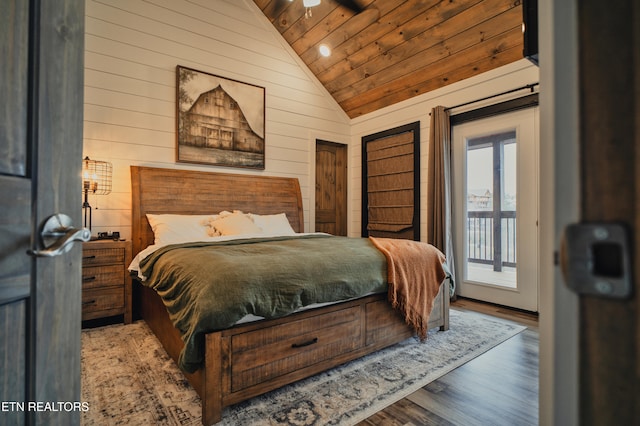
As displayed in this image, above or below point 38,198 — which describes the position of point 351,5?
above

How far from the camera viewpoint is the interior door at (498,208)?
338 centimetres

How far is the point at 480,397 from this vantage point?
6.11 feet

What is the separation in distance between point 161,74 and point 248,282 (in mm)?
3099

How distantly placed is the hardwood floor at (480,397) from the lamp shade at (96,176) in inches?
119

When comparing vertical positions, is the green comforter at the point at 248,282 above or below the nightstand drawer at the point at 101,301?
above

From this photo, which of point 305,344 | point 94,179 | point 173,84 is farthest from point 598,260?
point 173,84

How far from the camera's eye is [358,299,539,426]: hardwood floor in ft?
5.46

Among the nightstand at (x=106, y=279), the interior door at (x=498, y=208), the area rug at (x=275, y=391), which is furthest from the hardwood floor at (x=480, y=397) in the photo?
the nightstand at (x=106, y=279)

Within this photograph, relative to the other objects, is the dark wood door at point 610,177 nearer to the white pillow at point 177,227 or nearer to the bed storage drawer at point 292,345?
the bed storage drawer at point 292,345

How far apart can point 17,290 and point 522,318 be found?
3.78 m

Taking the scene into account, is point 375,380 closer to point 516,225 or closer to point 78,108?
point 78,108

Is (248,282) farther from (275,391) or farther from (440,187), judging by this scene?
(440,187)

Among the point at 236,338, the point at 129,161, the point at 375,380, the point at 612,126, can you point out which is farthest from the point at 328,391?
the point at 129,161

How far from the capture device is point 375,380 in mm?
2020
